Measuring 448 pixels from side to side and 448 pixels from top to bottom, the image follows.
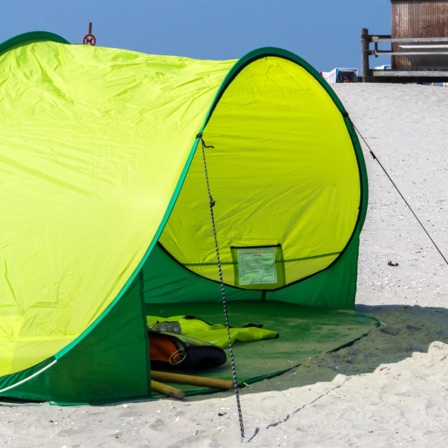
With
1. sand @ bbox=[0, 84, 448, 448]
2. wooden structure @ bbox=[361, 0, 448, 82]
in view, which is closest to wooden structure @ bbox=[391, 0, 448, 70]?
wooden structure @ bbox=[361, 0, 448, 82]

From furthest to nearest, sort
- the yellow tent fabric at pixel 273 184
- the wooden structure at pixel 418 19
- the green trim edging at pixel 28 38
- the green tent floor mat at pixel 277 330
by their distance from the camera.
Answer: the wooden structure at pixel 418 19
the yellow tent fabric at pixel 273 184
the green trim edging at pixel 28 38
the green tent floor mat at pixel 277 330

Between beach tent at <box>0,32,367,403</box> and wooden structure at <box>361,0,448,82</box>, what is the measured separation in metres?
16.5

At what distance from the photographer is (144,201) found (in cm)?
570

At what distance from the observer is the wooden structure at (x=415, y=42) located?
2420 cm

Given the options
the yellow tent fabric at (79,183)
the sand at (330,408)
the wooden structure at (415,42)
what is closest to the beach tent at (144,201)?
the yellow tent fabric at (79,183)

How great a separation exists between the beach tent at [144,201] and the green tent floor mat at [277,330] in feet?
0.22

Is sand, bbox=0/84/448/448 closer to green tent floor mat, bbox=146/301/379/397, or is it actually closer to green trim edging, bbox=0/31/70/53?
green tent floor mat, bbox=146/301/379/397

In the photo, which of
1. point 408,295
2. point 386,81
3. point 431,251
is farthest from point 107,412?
point 386,81

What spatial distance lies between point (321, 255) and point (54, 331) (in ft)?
11.5

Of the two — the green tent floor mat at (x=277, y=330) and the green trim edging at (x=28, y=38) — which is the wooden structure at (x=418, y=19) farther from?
the green trim edging at (x=28, y=38)

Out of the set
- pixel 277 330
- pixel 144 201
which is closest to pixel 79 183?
pixel 144 201

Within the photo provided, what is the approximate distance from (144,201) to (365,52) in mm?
20190

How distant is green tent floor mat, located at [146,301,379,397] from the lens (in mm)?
6320

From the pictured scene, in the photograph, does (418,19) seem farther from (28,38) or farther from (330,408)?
(330,408)
